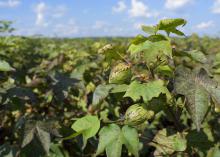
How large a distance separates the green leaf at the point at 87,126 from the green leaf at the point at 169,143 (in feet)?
1.27

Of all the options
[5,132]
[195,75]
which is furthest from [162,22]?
[5,132]

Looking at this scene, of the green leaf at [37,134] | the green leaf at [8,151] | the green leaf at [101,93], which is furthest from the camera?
the green leaf at [8,151]

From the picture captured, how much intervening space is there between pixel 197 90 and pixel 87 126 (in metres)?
0.52

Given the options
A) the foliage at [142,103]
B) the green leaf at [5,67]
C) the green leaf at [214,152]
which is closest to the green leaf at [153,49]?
the foliage at [142,103]

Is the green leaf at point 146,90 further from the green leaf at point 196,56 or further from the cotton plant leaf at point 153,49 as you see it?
the green leaf at point 196,56

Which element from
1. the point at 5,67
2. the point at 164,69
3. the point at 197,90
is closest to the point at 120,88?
the point at 164,69

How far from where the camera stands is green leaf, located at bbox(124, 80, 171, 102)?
5.59ft

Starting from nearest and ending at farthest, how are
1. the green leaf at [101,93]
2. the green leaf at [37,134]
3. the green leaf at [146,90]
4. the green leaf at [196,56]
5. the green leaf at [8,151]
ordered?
1. the green leaf at [146,90]
2. the green leaf at [196,56]
3. the green leaf at [101,93]
4. the green leaf at [37,134]
5. the green leaf at [8,151]

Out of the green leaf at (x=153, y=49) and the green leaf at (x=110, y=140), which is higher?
the green leaf at (x=153, y=49)

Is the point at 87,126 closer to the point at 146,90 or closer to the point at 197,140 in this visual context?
the point at 146,90

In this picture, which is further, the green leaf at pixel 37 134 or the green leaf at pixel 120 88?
the green leaf at pixel 37 134

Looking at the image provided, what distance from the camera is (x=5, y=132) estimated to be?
368cm

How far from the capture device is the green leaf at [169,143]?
2.08m

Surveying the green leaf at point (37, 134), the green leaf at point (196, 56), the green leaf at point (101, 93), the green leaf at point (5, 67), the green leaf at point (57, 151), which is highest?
the green leaf at point (196, 56)
